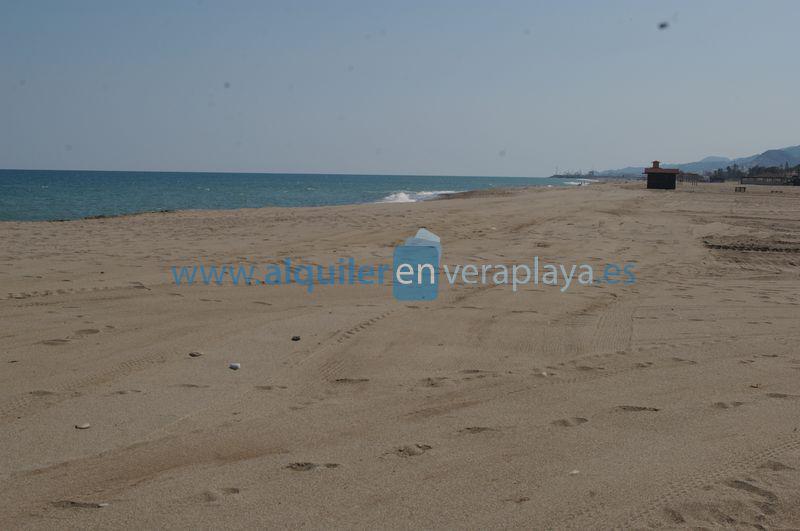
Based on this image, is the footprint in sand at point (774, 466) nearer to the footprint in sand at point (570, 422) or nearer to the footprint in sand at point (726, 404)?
the footprint in sand at point (726, 404)

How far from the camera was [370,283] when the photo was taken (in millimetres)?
8820

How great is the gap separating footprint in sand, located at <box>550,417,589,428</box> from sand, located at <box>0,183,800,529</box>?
0.06 feet

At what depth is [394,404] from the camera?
4.45 meters

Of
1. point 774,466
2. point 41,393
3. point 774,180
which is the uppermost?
point 774,180

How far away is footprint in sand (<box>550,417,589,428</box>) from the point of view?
4094mm

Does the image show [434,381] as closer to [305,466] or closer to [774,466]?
[305,466]

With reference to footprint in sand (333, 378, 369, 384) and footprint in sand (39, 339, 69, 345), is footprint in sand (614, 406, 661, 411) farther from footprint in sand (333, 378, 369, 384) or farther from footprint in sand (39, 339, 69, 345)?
footprint in sand (39, 339, 69, 345)

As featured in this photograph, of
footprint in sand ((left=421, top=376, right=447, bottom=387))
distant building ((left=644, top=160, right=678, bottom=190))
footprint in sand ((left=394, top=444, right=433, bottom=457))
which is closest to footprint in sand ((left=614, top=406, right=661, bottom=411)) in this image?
footprint in sand ((left=421, top=376, right=447, bottom=387))

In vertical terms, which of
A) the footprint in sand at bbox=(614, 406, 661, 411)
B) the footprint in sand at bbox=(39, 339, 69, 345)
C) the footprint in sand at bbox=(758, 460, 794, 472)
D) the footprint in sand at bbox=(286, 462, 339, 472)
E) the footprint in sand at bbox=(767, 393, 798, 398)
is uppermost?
the footprint in sand at bbox=(39, 339, 69, 345)

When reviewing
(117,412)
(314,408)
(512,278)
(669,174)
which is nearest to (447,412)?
(314,408)

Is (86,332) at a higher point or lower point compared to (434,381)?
higher

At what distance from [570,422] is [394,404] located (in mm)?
1109

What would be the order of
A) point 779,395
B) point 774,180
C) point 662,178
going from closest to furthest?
point 779,395, point 662,178, point 774,180

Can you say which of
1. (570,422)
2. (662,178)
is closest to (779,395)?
(570,422)
